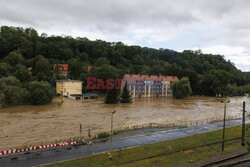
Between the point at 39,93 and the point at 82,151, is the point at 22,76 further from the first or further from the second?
the point at 82,151

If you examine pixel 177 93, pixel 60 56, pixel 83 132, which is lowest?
pixel 83 132

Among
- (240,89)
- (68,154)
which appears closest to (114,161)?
(68,154)

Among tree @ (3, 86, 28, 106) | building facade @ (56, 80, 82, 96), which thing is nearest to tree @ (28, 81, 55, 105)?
tree @ (3, 86, 28, 106)

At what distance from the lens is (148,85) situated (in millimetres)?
80438

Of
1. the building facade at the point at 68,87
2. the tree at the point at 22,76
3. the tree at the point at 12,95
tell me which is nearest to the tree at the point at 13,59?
the tree at the point at 22,76

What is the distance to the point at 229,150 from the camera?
19.4 m

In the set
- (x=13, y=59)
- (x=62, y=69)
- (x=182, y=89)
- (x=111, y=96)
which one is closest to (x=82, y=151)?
(x=111, y=96)

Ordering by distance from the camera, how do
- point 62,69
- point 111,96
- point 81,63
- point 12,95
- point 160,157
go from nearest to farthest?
1. point 160,157
2. point 12,95
3. point 111,96
4. point 62,69
5. point 81,63

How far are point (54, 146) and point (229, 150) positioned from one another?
1893 centimetres

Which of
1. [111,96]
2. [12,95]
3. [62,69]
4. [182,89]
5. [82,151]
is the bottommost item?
[82,151]

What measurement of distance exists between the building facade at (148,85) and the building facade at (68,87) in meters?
19.0

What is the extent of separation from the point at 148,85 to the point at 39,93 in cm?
4479

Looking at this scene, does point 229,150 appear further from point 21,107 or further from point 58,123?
point 21,107

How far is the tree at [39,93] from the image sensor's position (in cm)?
5125
